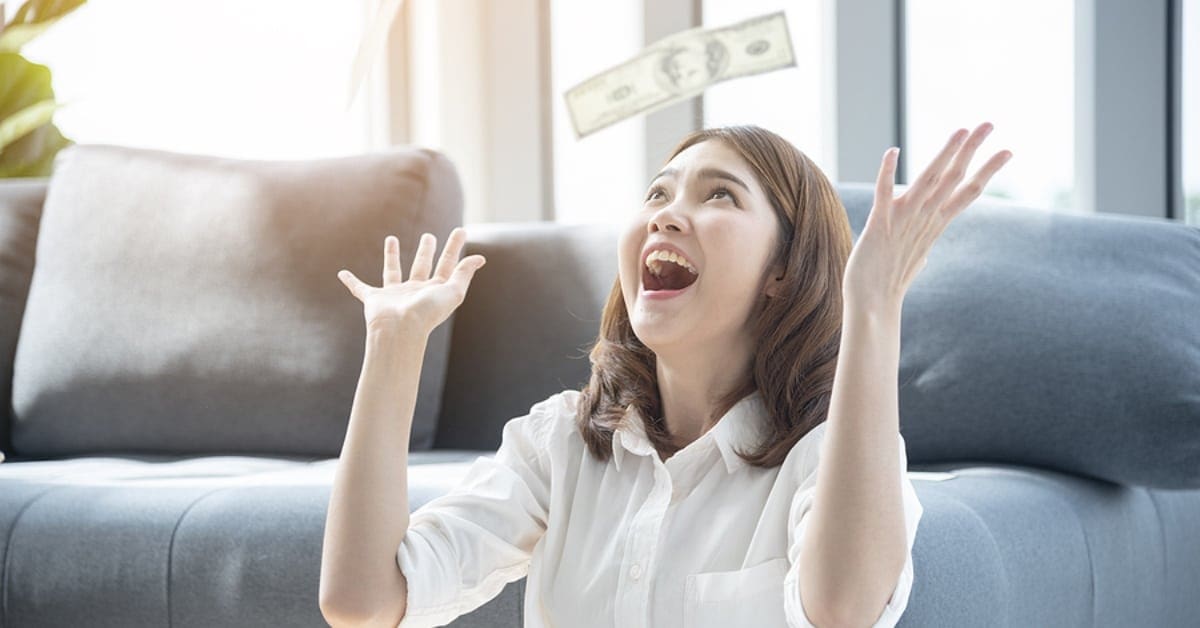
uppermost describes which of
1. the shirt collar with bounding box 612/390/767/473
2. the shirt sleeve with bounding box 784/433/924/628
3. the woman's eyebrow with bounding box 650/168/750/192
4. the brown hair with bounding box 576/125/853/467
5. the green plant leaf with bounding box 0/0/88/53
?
the green plant leaf with bounding box 0/0/88/53

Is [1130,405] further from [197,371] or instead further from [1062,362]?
[197,371]

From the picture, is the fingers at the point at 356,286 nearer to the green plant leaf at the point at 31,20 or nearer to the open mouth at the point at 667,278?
the open mouth at the point at 667,278

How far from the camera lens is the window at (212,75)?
274 centimetres

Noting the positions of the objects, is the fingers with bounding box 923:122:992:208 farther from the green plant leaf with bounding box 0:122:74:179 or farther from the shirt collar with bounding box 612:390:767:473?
the green plant leaf with bounding box 0:122:74:179

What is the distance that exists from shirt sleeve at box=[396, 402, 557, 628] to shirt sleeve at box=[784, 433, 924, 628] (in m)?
0.24

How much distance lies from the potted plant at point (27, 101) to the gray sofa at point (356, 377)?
0.45 ft

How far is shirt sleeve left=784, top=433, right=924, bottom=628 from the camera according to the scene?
34.2 inches

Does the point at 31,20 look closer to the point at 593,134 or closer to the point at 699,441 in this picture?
the point at 593,134

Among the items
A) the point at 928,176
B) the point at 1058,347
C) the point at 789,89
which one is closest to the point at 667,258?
the point at 928,176

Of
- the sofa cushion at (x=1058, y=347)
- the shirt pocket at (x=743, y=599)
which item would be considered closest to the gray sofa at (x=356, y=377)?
the sofa cushion at (x=1058, y=347)

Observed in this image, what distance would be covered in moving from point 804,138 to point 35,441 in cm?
140

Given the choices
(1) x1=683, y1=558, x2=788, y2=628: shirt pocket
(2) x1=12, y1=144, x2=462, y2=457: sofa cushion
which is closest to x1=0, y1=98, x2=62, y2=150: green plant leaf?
(2) x1=12, y1=144, x2=462, y2=457: sofa cushion

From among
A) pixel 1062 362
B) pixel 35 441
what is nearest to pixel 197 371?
pixel 35 441

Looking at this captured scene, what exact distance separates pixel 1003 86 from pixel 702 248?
4.15 feet
